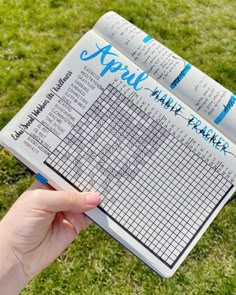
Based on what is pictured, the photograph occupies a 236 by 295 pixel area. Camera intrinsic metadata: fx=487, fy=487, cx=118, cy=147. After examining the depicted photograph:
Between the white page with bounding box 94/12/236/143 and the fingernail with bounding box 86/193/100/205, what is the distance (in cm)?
34

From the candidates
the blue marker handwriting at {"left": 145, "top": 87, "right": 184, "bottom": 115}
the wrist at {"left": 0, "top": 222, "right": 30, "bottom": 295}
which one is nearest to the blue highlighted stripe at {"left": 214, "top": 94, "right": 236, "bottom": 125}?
the blue marker handwriting at {"left": 145, "top": 87, "right": 184, "bottom": 115}

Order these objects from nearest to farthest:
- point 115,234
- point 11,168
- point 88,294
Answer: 1. point 115,234
2. point 88,294
3. point 11,168

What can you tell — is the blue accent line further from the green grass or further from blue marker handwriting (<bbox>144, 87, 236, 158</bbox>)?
the green grass

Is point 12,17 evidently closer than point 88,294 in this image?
No

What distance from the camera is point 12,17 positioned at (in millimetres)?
2545

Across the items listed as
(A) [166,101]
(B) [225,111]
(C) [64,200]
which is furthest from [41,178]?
(B) [225,111]

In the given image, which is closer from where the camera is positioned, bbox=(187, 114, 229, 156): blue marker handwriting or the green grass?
bbox=(187, 114, 229, 156): blue marker handwriting

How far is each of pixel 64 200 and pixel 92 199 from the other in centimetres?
8

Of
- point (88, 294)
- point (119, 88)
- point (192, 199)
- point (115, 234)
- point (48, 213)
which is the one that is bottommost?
point (88, 294)

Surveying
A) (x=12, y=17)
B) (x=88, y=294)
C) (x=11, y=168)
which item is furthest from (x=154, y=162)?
(x=12, y=17)

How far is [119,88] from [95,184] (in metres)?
0.27

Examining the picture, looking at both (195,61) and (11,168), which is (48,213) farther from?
(195,61)

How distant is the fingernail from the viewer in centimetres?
123

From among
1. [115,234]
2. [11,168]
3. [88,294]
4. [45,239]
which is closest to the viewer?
[115,234]
